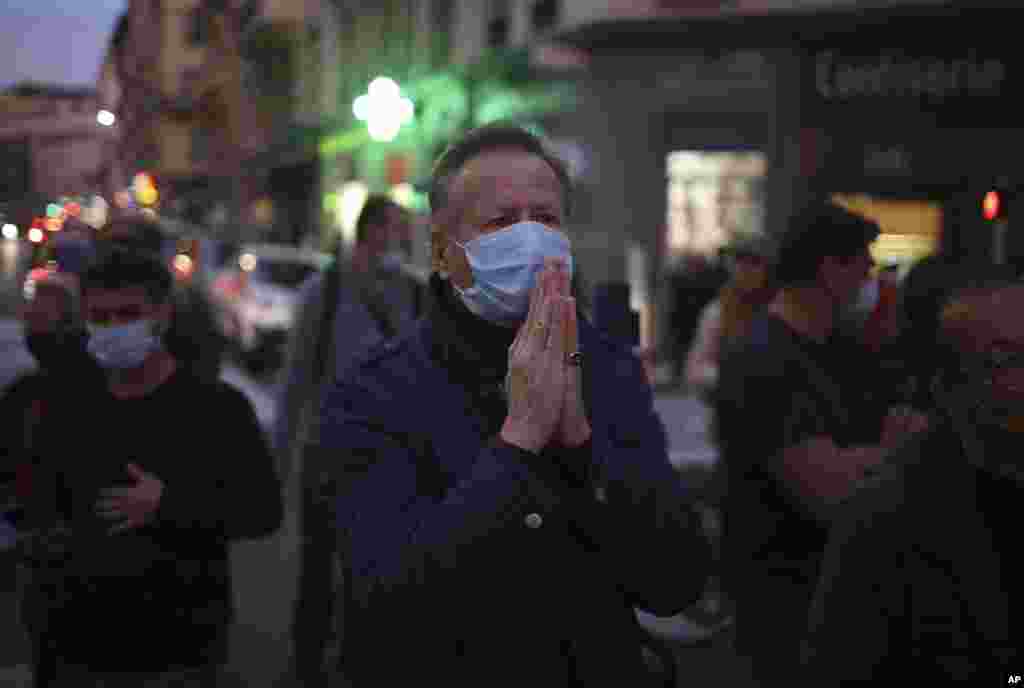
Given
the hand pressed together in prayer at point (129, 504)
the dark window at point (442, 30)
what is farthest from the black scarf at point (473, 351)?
the dark window at point (442, 30)

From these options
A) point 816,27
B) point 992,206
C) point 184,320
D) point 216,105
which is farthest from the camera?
point 216,105

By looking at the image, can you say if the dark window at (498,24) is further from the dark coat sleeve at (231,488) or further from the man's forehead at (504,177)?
the man's forehead at (504,177)

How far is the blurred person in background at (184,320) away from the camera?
5.22 meters

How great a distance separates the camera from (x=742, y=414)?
12.3 feet

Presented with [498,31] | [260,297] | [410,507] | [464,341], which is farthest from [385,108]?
[410,507]

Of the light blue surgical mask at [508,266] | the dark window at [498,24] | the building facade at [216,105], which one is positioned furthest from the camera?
the dark window at [498,24]

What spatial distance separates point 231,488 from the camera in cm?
342

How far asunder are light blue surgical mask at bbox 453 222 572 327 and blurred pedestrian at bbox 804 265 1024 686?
2.02 ft

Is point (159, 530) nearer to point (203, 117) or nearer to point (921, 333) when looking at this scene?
point (921, 333)

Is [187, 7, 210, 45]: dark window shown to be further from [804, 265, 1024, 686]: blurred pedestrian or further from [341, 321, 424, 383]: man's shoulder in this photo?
[804, 265, 1024, 686]: blurred pedestrian

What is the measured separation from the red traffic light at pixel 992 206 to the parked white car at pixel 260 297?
13024 millimetres

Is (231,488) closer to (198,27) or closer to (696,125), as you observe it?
(198,27)

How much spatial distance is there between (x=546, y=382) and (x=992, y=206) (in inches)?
155

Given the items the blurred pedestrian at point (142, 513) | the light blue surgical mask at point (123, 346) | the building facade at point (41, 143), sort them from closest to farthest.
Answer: the blurred pedestrian at point (142, 513) < the light blue surgical mask at point (123, 346) < the building facade at point (41, 143)
